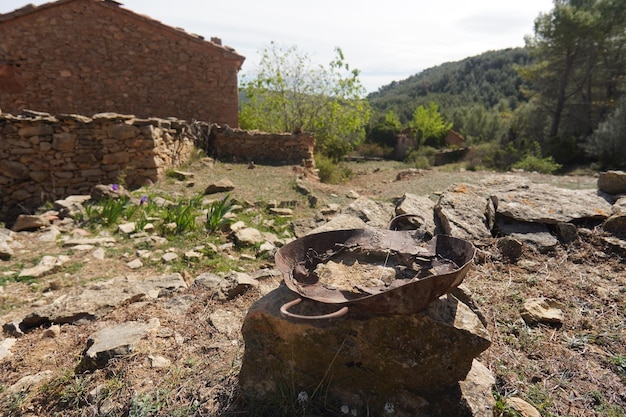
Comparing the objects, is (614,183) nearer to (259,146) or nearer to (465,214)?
(465,214)

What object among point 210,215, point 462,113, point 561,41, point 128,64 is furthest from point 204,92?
point 462,113

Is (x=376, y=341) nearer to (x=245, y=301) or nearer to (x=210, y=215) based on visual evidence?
(x=245, y=301)

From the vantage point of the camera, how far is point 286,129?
1342 cm

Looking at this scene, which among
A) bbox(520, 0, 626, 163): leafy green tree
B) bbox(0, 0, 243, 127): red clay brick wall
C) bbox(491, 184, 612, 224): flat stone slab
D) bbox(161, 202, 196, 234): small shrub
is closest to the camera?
bbox(491, 184, 612, 224): flat stone slab

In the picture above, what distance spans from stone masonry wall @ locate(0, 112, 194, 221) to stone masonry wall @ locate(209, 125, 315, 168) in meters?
2.30

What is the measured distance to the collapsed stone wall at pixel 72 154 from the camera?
231 inches

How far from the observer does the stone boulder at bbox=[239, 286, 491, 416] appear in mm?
1544

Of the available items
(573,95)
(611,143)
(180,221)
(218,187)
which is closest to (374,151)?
(573,95)

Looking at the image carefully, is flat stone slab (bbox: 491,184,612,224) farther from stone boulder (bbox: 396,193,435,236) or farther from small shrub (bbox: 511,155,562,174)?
small shrub (bbox: 511,155,562,174)

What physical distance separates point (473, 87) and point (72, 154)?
65.5 meters

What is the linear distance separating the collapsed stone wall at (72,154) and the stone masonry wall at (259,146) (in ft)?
5.93

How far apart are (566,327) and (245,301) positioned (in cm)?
234

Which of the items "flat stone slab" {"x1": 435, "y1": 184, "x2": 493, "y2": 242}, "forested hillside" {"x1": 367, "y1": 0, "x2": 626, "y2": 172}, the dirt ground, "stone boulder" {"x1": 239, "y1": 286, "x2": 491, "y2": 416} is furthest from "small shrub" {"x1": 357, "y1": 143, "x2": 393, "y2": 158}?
"stone boulder" {"x1": 239, "y1": 286, "x2": 491, "y2": 416}

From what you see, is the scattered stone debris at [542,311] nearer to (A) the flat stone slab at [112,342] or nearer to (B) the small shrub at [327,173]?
(A) the flat stone slab at [112,342]
